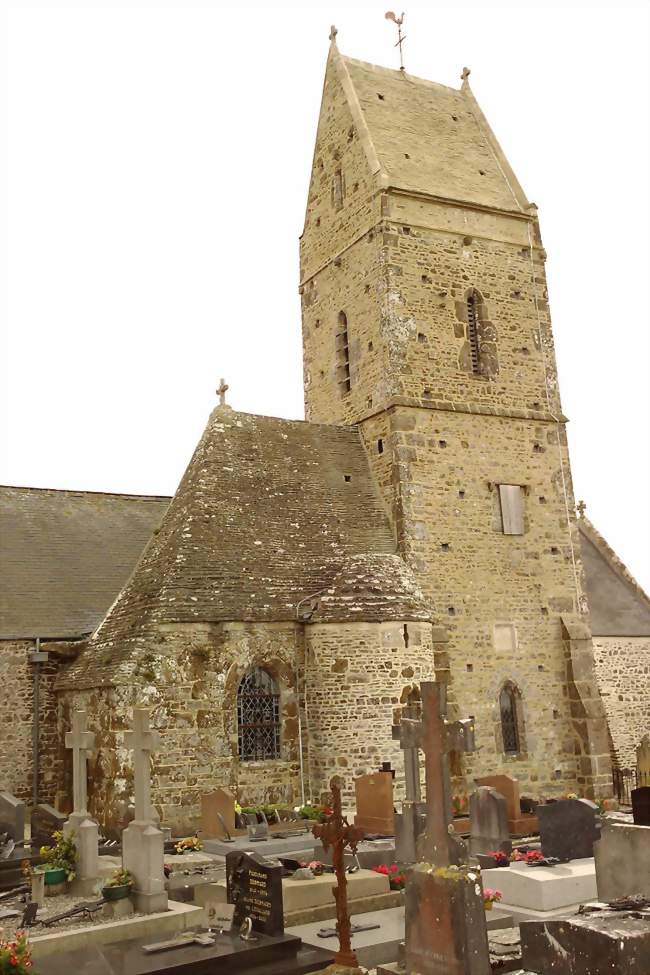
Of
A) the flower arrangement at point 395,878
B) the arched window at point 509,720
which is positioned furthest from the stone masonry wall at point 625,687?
the flower arrangement at point 395,878

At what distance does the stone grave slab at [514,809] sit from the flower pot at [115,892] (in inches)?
288

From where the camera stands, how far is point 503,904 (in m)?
11.1

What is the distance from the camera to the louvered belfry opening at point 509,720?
65.7 ft

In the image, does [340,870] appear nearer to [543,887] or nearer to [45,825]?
[543,887]

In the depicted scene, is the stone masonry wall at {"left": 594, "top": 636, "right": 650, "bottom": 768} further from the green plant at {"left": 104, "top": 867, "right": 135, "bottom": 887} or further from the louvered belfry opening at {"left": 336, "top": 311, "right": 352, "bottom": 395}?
the green plant at {"left": 104, "top": 867, "right": 135, "bottom": 887}

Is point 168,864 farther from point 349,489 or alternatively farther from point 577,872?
point 349,489

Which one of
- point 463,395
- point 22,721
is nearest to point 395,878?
point 22,721

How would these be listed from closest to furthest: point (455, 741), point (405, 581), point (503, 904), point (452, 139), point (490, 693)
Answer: point (455, 741) < point (503, 904) < point (405, 581) < point (490, 693) < point (452, 139)

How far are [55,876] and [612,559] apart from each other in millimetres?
19139

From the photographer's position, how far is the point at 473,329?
73.4ft

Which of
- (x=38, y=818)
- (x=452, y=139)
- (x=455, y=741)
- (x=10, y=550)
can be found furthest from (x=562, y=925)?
(x=452, y=139)

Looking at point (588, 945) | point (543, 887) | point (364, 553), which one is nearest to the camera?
point (588, 945)

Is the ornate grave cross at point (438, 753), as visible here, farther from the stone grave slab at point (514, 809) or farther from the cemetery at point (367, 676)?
the stone grave slab at point (514, 809)

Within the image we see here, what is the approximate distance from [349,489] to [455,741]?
12095 mm
